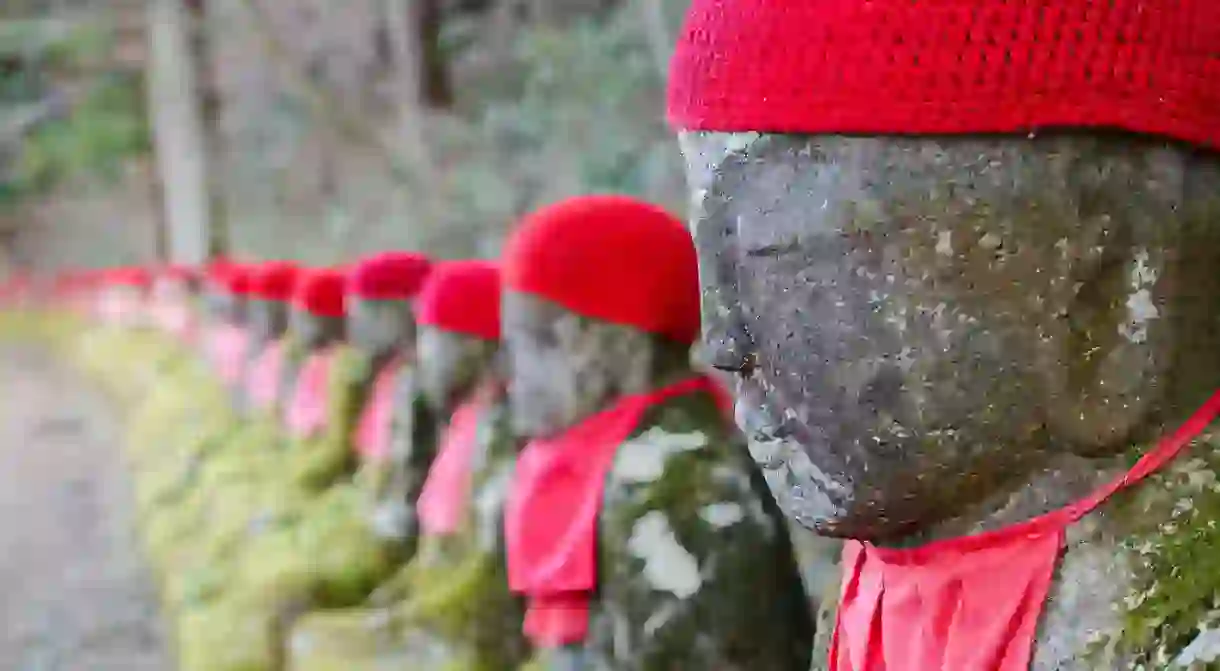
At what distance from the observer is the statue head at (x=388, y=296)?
3.01m

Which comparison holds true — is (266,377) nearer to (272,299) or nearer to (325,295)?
(272,299)

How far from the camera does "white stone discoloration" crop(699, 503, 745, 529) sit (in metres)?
1.67

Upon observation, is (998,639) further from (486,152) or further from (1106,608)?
(486,152)

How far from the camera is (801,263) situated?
1.00 meters

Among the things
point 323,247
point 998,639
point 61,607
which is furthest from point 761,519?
point 323,247

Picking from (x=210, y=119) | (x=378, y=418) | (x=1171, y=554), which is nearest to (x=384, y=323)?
(x=378, y=418)

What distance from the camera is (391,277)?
2.99 meters

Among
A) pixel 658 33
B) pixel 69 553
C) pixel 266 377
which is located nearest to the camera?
pixel 658 33

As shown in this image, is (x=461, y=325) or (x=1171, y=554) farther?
(x=461, y=325)

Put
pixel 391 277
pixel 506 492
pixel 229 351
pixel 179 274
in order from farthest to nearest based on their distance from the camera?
pixel 179 274
pixel 229 351
pixel 391 277
pixel 506 492

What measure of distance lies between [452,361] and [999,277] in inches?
62.3

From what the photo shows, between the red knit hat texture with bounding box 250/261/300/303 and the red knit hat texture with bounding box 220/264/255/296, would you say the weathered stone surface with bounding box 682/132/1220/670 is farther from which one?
the red knit hat texture with bounding box 220/264/255/296

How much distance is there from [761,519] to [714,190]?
0.73 meters

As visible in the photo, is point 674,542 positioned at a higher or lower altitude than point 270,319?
higher
